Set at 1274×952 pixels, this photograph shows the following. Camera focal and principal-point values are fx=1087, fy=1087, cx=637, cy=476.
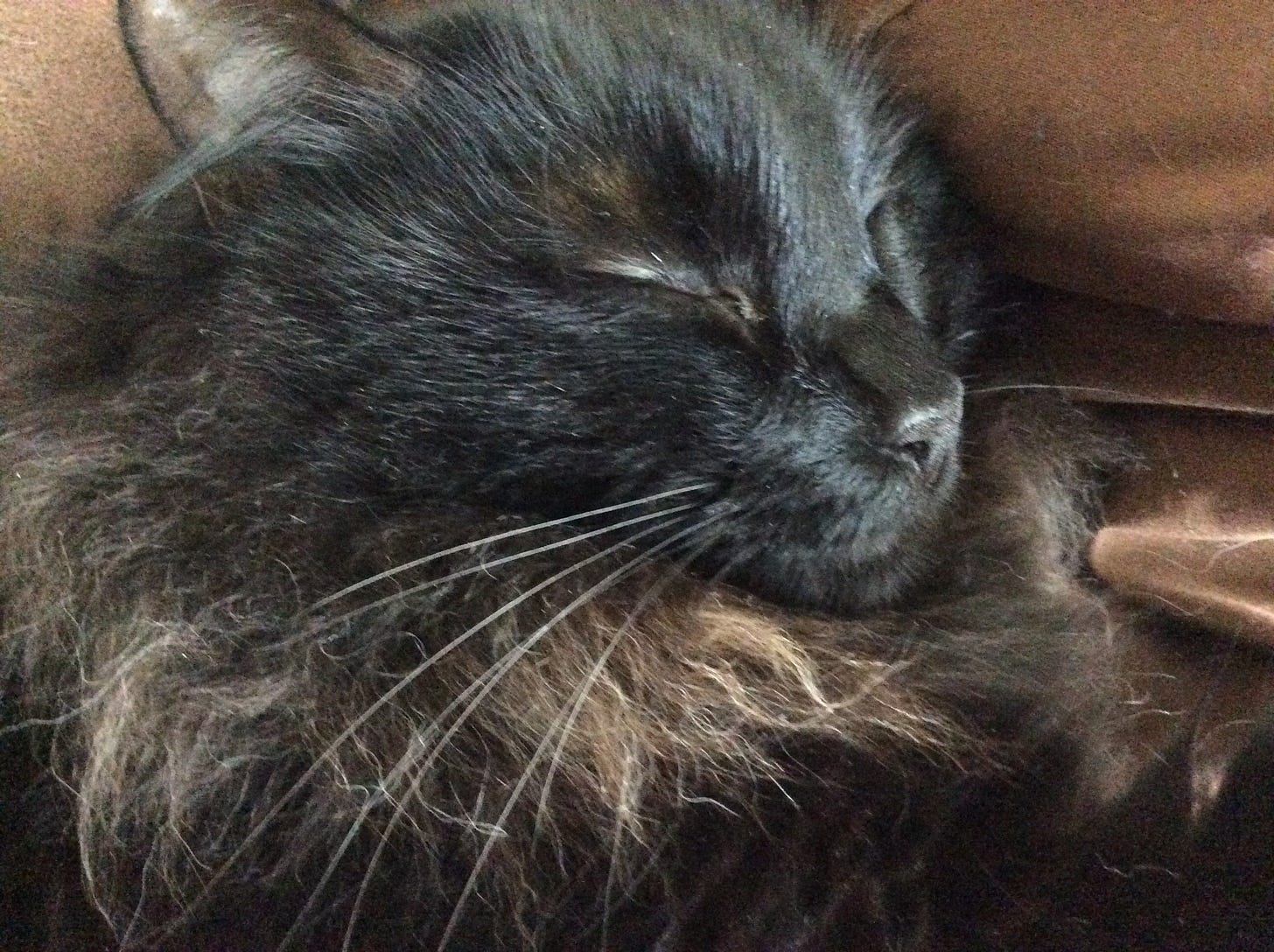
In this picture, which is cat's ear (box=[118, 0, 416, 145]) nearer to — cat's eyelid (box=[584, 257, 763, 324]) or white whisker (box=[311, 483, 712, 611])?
cat's eyelid (box=[584, 257, 763, 324])

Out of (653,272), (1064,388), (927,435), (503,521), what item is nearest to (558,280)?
(653,272)

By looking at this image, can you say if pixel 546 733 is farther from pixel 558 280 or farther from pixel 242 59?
pixel 242 59

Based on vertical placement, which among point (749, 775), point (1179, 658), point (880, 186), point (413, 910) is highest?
point (880, 186)

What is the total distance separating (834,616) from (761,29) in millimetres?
521

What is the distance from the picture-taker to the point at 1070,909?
659mm

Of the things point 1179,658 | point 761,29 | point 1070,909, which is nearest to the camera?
point 1070,909

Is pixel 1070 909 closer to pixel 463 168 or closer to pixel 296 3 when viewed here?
pixel 463 168

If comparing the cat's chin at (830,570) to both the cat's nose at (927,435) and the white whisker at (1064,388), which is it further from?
the white whisker at (1064,388)

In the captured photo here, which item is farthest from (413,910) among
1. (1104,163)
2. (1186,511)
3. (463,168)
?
(1104,163)

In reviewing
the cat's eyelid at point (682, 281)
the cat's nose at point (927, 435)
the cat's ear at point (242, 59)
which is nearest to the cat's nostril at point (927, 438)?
the cat's nose at point (927, 435)

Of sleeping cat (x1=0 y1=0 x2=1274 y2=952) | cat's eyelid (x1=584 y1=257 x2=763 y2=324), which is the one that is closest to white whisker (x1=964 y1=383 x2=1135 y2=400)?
sleeping cat (x1=0 y1=0 x2=1274 y2=952)

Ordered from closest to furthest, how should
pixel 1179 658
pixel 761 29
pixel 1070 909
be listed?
pixel 1070 909 < pixel 1179 658 < pixel 761 29

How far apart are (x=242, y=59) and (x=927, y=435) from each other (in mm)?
629

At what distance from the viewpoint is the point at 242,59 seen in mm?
880
